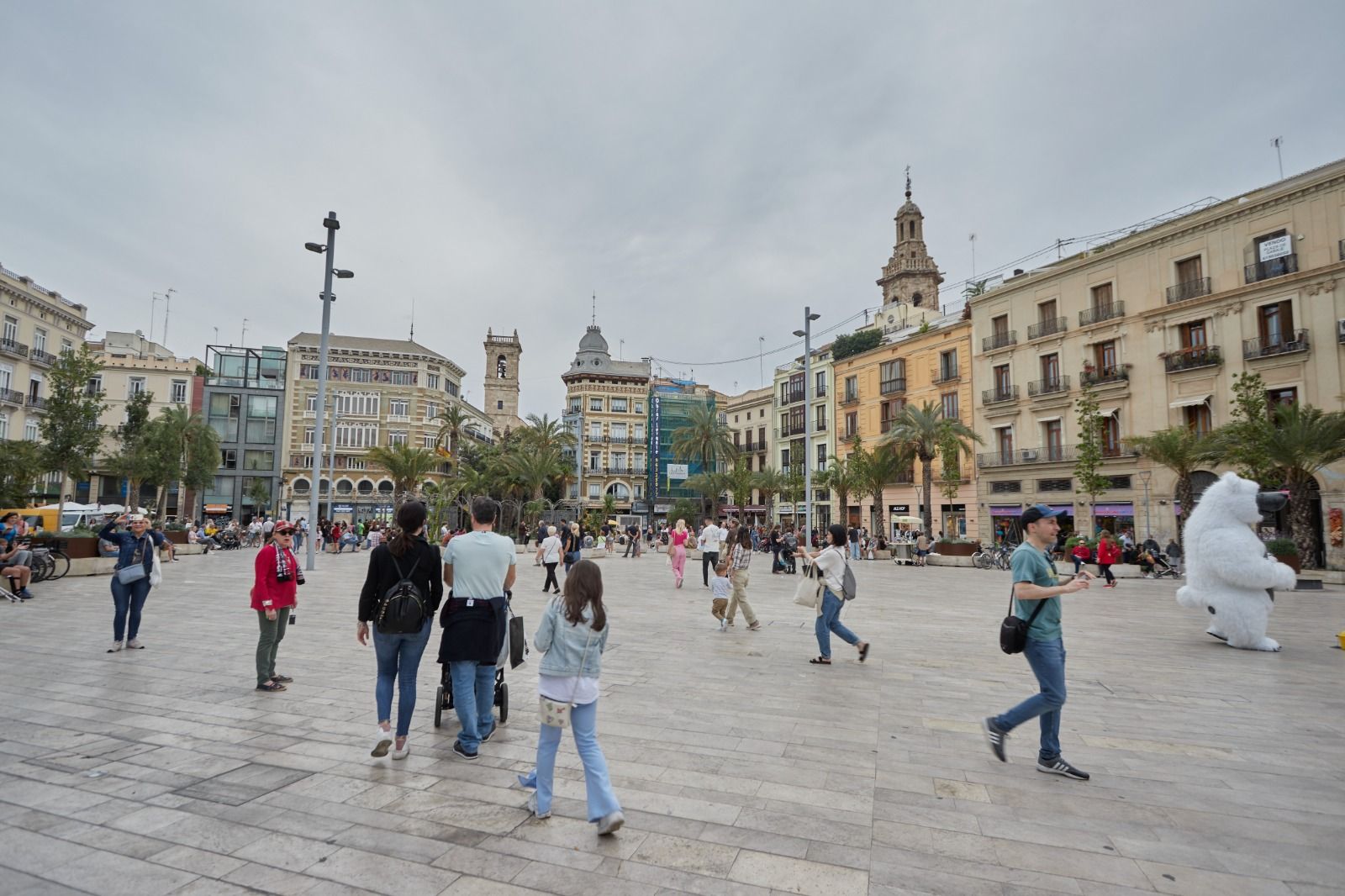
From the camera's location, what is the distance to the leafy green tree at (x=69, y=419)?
821 inches

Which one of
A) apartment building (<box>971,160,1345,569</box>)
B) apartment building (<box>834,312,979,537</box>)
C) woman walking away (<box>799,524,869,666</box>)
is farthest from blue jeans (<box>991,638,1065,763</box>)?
apartment building (<box>834,312,979,537</box>)

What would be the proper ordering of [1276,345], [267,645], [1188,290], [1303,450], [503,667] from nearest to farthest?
[503,667] < [267,645] < [1303,450] < [1276,345] < [1188,290]

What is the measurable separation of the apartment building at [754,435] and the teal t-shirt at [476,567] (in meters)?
51.3

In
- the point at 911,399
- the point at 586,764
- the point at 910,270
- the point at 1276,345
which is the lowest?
the point at 586,764

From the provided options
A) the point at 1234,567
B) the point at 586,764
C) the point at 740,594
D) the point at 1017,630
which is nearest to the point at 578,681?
the point at 586,764

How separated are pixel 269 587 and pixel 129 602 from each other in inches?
135

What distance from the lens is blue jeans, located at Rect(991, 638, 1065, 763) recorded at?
14.5 feet

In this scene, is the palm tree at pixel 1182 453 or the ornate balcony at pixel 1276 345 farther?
the ornate balcony at pixel 1276 345

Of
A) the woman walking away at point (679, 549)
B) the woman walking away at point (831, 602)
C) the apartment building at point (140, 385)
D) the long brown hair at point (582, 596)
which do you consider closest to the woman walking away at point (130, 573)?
the long brown hair at point (582, 596)

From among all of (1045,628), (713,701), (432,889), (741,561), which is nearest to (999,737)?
(1045,628)

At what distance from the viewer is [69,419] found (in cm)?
2103

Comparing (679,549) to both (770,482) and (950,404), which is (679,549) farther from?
(770,482)

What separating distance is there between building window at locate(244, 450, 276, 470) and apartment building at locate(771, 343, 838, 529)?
41.1 meters

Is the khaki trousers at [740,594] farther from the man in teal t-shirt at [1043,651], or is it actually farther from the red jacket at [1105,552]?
the red jacket at [1105,552]
